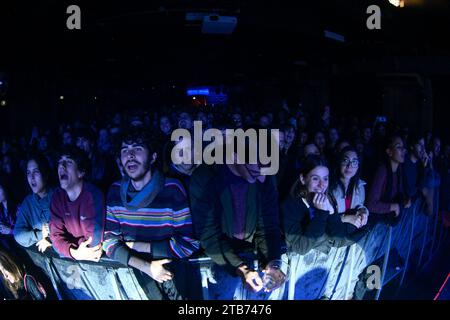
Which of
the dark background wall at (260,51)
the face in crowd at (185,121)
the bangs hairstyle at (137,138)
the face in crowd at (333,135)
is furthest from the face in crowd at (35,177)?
the dark background wall at (260,51)

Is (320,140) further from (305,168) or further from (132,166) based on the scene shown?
(132,166)

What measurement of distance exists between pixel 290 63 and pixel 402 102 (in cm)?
316

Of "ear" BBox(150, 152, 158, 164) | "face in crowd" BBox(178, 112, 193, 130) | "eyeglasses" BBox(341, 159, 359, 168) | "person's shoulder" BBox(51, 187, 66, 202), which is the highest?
"face in crowd" BBox(178, 112, 193, 130)

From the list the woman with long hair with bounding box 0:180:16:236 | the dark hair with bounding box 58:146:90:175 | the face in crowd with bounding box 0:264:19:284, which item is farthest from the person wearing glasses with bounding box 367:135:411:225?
the face in crowd with bounding box 0:264:19:284

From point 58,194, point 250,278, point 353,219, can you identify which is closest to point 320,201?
point 353,219

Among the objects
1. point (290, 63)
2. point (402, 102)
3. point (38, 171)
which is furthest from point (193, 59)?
point (38, 171)

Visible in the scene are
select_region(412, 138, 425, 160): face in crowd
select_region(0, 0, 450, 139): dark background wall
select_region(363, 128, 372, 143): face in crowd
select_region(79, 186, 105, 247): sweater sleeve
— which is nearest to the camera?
select_region(79, 186, 105, 247): sweater sleeve

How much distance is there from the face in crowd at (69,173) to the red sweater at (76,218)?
6 cm

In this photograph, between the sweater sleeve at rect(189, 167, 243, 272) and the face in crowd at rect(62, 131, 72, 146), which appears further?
the face in crowd at rect(62, 131, 72, 146)

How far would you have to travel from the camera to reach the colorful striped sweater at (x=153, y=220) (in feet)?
9.39

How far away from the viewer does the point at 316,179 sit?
3.03m

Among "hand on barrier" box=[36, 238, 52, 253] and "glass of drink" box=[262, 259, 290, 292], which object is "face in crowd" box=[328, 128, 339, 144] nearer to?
"glass of drink" box=[262, 259, 290, 292]

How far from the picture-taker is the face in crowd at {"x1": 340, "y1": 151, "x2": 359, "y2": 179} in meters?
3.11

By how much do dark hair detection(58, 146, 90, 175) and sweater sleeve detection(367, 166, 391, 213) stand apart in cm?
205
